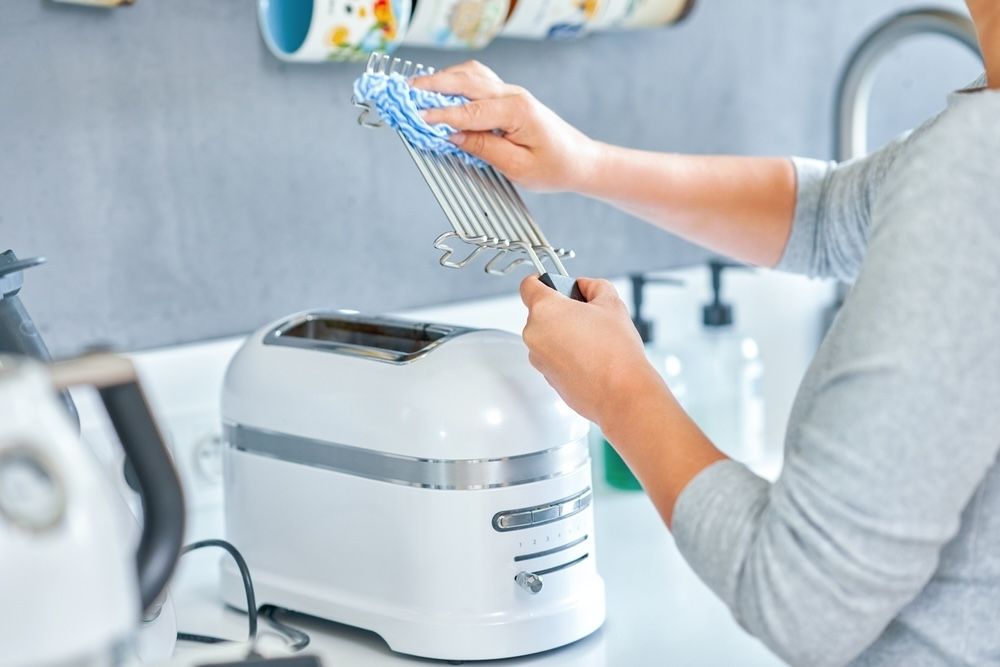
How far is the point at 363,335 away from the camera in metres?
1.04

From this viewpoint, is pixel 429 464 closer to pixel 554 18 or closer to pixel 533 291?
pixel 533 291

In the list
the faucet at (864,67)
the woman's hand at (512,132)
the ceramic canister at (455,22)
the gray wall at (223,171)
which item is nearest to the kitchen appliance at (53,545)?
the woman's hand at (512,132)

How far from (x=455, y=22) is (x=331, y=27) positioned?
0.15 metres

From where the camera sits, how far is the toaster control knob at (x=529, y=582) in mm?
891

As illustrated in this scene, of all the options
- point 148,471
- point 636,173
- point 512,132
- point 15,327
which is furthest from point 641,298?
point 148,471

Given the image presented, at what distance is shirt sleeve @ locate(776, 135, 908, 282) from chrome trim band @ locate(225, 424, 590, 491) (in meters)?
0.33

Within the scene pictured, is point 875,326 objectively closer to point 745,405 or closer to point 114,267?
point 114,267

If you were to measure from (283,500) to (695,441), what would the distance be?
370mm

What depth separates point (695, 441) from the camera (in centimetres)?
72

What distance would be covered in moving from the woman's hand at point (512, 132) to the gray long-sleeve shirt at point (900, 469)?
0.40 metres

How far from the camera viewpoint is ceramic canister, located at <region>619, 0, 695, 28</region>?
1.42 m

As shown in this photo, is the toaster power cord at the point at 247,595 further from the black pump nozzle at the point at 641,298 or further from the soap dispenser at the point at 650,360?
the black pump nozzle at the point at 641,298

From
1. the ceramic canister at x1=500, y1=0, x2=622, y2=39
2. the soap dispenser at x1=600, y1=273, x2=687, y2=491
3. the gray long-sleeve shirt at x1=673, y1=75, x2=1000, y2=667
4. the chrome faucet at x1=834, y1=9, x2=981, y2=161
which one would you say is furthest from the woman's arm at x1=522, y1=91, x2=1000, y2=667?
the chrome faucet at x1=834, y1=9, x2=981, y2=161

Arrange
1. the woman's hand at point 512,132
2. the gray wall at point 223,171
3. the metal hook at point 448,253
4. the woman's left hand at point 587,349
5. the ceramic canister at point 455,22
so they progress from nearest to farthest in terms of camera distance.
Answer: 1. the woman's left hand at point 587,349
2. the metal hook at point 448,253
3. the woman's hand at point 512,132
4. the gray wall at point 223,171
5. the ceramic canister at point 455,22
